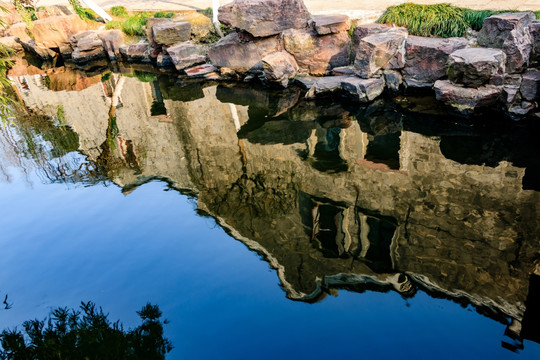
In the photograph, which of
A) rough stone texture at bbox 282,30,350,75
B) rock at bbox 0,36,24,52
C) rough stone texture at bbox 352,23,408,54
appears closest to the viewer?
rough stone texture at bbox 352,23,408,54

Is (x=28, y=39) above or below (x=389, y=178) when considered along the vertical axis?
above

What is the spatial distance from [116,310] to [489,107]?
6.90 metres

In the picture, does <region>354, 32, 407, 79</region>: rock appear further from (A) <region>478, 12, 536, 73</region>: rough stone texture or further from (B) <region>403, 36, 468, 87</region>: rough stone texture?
(A) <region>478, 12, 536, 73</region>: rough stone texture

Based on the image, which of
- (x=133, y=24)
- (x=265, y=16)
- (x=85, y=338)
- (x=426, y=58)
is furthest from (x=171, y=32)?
(x=85, y=338)

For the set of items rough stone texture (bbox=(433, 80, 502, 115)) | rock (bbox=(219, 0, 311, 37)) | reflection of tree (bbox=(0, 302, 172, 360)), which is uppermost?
rock (bbox=(219, 0, 311, 37))

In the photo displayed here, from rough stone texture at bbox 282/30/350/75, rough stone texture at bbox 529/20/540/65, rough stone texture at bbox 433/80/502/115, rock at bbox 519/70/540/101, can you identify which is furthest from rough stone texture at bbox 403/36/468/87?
rough stone texture at bbox 282/30/350/75

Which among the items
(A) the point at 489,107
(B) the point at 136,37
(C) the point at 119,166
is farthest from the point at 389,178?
(B) the point at 136,37

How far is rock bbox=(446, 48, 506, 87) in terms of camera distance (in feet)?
23.3

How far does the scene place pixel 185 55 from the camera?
39.8 ft

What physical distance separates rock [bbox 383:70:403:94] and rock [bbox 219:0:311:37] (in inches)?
99.5

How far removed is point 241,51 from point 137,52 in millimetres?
4723

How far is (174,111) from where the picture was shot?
9.66 metres

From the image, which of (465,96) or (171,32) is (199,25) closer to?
(171,32)

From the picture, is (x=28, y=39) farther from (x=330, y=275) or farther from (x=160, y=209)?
(x=330, y=275)
